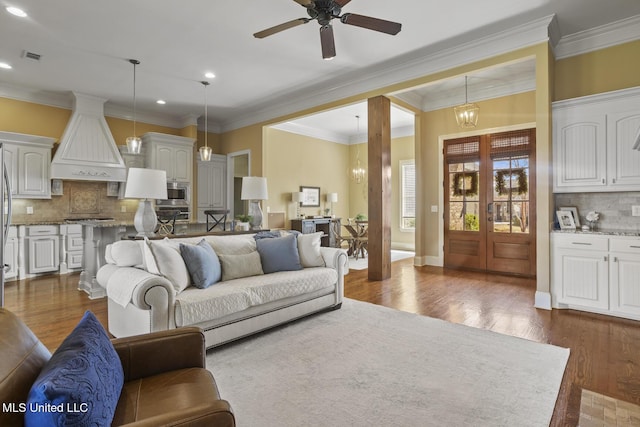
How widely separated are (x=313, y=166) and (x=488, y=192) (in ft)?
14.2

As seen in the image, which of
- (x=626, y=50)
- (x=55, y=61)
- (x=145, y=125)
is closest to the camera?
(x=626, y=50)

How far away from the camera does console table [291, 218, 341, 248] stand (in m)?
7.82

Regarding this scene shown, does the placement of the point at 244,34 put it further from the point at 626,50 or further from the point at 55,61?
the point at 626,50

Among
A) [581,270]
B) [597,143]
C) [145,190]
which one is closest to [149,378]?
[145,190]

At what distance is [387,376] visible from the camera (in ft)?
7.50

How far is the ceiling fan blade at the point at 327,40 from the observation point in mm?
2936

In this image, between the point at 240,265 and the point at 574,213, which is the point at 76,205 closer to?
the point at 240,265

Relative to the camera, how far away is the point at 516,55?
12.8ft

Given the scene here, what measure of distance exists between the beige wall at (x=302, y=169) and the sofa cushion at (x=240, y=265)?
3.99m

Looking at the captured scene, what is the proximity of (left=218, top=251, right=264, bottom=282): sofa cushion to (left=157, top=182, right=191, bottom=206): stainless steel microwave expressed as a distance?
4.30m

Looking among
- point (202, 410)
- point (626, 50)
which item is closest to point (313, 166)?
point (626, 50)

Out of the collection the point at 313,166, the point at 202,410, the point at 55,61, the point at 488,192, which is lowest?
the point at 202,410

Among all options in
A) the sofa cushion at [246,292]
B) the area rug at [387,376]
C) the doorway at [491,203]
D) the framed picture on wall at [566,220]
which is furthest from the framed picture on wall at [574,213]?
the sofa cushion at [246,292]

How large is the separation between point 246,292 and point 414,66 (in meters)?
3.83
